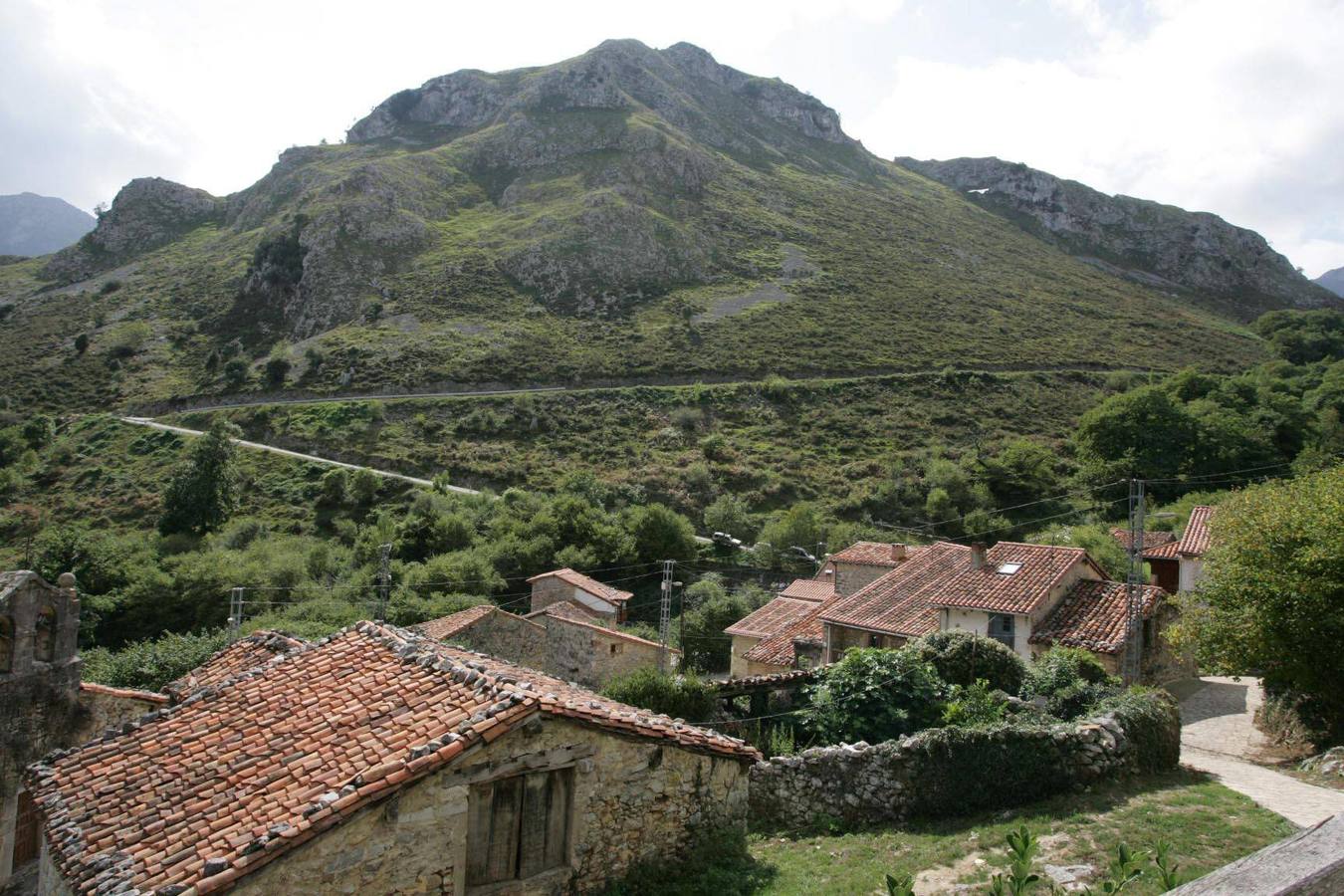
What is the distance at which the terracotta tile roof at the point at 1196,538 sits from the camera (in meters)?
26.2

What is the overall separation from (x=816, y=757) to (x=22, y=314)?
110 meters

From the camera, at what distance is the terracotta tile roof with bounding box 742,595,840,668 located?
25062mm

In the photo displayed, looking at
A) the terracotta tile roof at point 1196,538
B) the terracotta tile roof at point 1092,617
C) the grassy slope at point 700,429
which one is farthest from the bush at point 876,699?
the grassy slope at point 700,429

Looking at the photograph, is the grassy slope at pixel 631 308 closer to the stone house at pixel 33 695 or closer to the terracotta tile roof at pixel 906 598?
the terracotta tile roof at pixel 906 598

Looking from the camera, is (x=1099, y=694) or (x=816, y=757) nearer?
(x=816, y=757)

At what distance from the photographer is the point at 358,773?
7445 millimetres

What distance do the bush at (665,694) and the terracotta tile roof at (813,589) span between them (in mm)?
15252

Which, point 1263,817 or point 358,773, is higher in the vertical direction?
point 358,773

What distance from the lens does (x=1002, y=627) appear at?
→ 2186cm

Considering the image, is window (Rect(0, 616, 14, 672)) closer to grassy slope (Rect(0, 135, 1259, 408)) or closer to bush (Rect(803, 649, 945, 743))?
bush (Rect(803, 649, 945, 743))

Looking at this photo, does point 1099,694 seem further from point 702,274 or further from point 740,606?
point 702,274

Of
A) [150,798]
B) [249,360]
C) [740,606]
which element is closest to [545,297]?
[249,360]

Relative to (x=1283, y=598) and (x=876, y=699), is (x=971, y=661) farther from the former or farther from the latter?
(x=1283, y=598)

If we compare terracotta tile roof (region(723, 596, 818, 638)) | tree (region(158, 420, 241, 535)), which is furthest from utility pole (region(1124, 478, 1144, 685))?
tree (region(158, 420, 241, 535))
